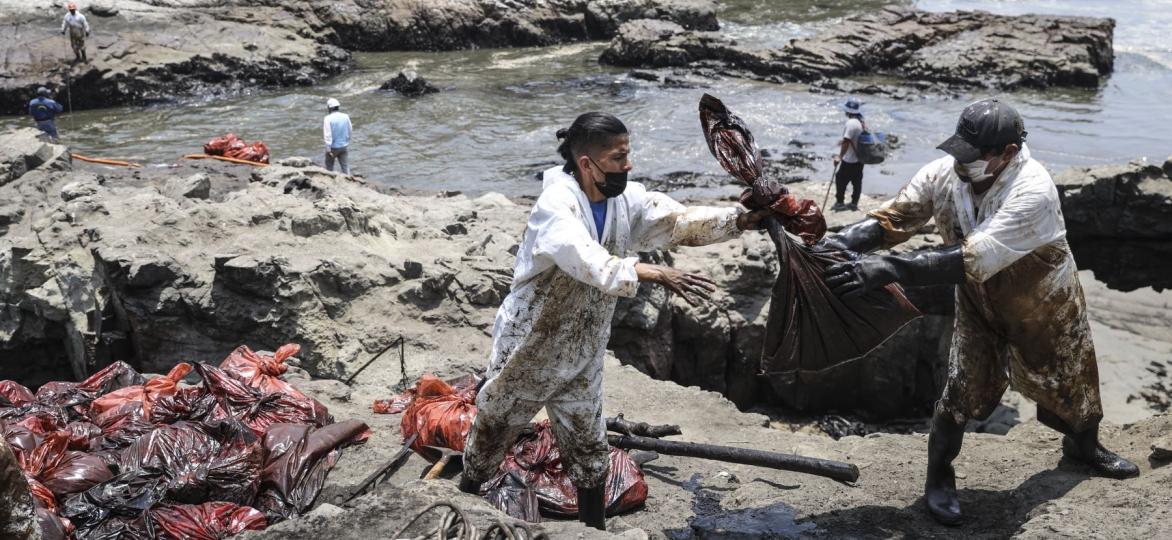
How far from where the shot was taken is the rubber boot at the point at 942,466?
435 cm

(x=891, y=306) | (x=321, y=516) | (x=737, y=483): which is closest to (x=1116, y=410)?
(x=737, y=483)

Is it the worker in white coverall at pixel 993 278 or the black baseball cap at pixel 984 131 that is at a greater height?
the black baseball cap at pixel 984 131

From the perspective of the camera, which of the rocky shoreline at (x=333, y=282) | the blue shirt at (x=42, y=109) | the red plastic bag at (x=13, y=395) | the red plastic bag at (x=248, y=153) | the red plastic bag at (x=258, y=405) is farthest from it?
the blue shirt at (x=42, y=109)

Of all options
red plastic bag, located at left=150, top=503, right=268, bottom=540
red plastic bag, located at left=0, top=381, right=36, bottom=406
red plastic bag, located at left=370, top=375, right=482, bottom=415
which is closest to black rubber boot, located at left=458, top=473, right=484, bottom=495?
red plastic bag, located at left=150, top=503, right=268, bottom=540

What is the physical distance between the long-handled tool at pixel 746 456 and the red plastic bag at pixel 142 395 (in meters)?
2.33

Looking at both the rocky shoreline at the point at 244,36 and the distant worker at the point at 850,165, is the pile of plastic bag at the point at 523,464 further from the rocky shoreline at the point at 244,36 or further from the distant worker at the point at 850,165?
the rocky shoreline at the point at 244,36

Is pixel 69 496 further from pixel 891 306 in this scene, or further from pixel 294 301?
pixel 891 306

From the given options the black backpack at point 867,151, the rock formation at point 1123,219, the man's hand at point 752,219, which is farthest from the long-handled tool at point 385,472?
the black backpack at point 867,151

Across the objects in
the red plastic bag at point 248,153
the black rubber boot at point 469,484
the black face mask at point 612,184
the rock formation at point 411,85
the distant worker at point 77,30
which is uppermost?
the black face mask at point 612,184

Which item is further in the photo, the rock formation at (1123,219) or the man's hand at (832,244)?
the rock formation at (1123,219)

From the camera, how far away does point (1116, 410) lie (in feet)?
26.6

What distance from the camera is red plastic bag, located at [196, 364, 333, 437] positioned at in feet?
16.3

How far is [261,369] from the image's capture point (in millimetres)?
5383

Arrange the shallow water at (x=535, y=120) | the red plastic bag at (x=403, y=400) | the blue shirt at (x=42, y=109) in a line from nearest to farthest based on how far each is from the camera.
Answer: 1. the red plastic bag at (x=403, y=400)
2. the blue shirt at (x=42, y=109)
3. the shallow water at (x=535, y=120)
